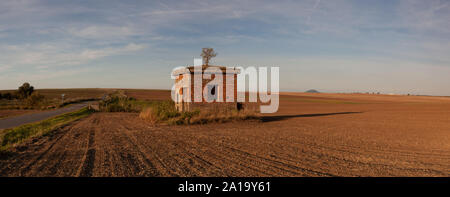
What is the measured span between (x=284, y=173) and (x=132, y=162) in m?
3.73

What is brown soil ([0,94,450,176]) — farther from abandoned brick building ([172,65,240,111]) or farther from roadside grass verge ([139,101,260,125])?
abandoned brick building ([172,65,240,111])

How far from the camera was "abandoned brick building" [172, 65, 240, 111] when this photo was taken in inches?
629

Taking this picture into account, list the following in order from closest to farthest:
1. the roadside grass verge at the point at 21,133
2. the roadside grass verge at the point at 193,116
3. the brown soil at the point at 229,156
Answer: the brown soil at the point at 229,156 → the roadside grass verge at the point at 21,133 → the roadside grass verge at the point at 193,116

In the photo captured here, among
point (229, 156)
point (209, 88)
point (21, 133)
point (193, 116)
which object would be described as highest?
point (209, 88)

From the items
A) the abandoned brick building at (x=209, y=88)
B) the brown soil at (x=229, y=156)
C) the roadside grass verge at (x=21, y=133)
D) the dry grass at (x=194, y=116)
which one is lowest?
the roadside grass verge at (x=21, y=133)

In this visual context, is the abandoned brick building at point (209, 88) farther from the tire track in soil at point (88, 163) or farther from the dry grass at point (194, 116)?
the tire track in soil at point (88, 163)

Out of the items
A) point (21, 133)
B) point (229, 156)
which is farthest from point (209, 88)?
point (21, 133)

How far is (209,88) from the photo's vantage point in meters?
16.6

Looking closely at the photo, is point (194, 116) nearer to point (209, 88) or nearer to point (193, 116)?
point (193, 116)

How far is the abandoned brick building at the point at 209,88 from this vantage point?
16.0m

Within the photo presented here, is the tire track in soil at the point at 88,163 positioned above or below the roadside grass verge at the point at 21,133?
above

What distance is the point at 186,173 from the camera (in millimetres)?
5535

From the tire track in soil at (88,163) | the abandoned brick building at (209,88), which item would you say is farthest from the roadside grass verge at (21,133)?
the abandoned brick building at (209,88)
